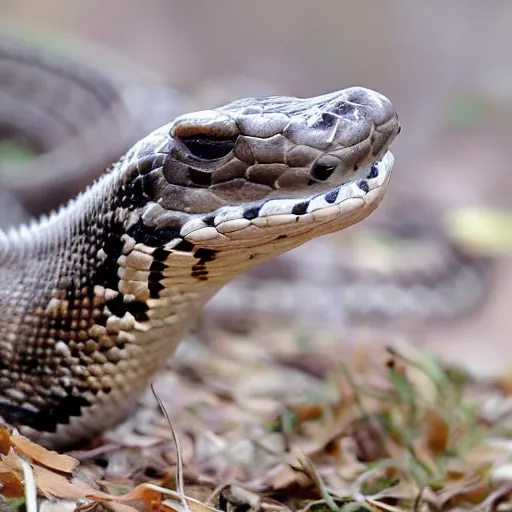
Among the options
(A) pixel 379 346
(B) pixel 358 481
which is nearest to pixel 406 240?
(A) pixel 379 346

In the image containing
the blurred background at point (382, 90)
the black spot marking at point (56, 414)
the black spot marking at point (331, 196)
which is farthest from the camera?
the blurred background at point (382, 90)

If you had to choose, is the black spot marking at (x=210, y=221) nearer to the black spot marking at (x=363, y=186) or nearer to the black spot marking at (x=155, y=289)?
the black spot marking at (x=155, y=289)

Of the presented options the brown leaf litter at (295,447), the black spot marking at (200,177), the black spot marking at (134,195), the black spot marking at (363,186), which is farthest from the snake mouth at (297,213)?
the brown leaf litter at (295,447)

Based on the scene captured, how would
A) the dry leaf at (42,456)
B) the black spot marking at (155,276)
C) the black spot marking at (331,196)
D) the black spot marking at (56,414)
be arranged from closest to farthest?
the black spot marking at (331,196), the dry leaf at (42,456), the black spot marking at (155,276), the black spot marking at (56,414)

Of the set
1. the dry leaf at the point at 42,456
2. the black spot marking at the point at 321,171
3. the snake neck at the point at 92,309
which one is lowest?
the dry leaf at the point at 42,456

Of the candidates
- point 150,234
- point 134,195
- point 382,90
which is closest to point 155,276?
point 150,234

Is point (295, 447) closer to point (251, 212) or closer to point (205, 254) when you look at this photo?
point (205, 254)

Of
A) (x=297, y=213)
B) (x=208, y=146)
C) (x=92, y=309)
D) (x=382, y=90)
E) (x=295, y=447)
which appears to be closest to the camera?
(x=297, y=213)

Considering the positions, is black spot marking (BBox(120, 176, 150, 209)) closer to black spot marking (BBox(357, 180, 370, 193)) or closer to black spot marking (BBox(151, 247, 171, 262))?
black spot marking (BBox(151, 247, 171, 262))
